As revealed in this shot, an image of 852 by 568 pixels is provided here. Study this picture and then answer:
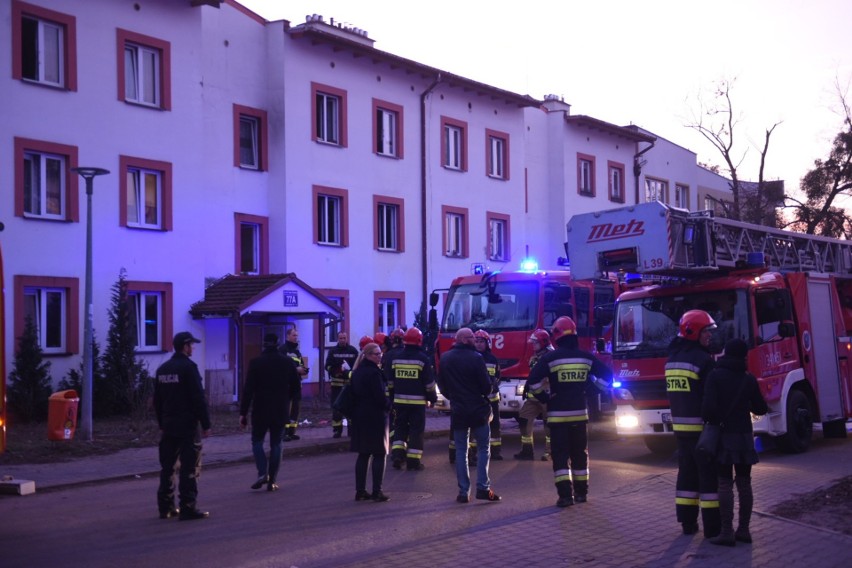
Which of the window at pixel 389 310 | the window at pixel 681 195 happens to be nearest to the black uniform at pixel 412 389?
the window at pixel 389 310

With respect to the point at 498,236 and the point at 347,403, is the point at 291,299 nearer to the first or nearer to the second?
the point at 498,236

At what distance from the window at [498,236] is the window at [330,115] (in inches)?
307

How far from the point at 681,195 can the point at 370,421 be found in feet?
134

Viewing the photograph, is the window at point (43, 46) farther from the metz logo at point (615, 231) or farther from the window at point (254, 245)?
the metz logo at point (615, 231)

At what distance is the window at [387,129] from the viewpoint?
3162 centimetres

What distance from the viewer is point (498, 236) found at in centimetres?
3709

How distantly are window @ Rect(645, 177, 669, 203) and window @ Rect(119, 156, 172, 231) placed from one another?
26.8 metres

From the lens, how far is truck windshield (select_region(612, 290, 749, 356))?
1480cm

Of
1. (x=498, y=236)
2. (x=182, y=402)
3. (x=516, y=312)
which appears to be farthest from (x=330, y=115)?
(x=182, y=402)

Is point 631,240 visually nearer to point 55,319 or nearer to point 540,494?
point 540,494

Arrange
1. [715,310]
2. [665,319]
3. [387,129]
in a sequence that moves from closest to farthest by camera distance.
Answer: [715,310] → [665,319] → [387,129]

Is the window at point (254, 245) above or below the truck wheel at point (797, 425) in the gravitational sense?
above

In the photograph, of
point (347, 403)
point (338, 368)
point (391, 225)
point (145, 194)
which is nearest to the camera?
point (347, 403)

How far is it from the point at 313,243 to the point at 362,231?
2098mm
